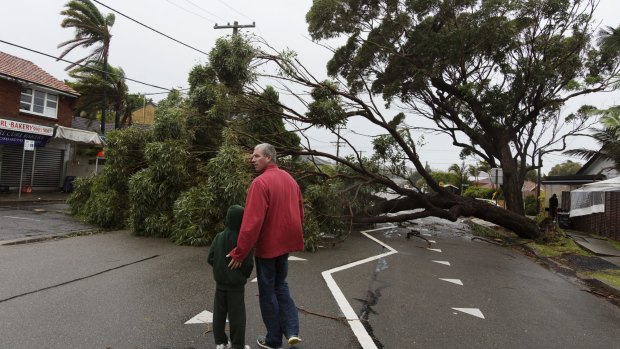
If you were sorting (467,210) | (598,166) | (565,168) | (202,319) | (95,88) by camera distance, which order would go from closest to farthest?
1. (202,319)
2. (467,210)
3. (598,166)
4. (95,88)
5. (565,168)

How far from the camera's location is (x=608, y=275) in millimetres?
7945

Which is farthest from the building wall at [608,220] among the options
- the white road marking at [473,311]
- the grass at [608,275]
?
the white road marking at [473,311]

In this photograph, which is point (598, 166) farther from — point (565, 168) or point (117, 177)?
point (565, 168)

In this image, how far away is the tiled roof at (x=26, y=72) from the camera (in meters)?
17.9

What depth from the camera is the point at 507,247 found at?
39.3 feet

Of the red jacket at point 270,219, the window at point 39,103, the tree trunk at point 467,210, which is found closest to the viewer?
the red jacket at point 270,219

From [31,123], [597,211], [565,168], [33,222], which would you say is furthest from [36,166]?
[565,168]

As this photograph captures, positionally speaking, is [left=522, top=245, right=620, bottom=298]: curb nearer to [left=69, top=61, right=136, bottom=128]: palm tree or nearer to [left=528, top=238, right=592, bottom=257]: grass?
Answer: [left=528, top=238, right=592, bottom=257]: grass

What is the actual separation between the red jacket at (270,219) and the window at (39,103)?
1990 cm

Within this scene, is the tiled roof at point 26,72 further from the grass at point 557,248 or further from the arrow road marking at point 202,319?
the grass at point 557,248

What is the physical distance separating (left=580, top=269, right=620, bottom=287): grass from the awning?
64.6ft

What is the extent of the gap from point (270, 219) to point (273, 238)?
157 mm

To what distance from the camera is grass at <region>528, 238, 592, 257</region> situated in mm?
10781

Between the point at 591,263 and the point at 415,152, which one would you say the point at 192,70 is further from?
the point at 591,263
